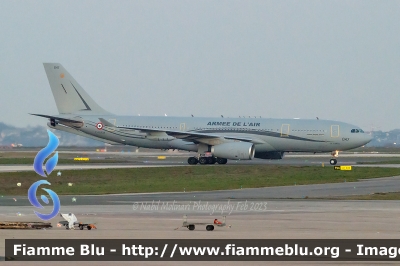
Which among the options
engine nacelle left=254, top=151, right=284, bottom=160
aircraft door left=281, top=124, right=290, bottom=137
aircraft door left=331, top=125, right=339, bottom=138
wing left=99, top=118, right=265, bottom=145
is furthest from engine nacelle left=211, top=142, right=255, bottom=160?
aircraft door left=331, top=125, right=339, bottom=138

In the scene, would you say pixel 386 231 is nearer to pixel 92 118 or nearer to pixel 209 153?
pixel 209 153

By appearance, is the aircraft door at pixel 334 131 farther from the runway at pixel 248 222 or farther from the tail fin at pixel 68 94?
the runway at pixel 248 222

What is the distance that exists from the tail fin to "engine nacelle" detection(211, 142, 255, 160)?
41.4 ft

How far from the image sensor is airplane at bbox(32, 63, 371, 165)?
59.1 m

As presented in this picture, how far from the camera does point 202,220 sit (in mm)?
23328

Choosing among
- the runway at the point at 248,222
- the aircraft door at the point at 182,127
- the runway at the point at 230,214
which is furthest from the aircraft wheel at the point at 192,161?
the runway at the point at 248,222

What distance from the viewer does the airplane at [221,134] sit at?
5912cm

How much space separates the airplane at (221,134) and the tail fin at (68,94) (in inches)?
26.9

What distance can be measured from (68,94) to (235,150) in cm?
1691

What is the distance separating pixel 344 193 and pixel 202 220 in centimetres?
1412

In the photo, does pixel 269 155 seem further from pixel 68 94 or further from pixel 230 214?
pixel 230 214

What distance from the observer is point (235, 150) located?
5722 centimetres
